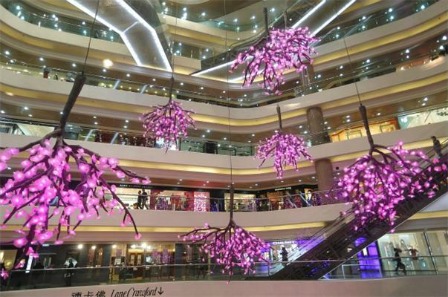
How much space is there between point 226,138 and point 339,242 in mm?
9082

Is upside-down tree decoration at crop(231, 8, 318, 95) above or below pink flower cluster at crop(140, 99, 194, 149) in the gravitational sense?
above

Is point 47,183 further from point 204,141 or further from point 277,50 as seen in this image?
point 204,141

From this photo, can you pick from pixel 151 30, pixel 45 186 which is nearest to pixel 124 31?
pixel 151 30

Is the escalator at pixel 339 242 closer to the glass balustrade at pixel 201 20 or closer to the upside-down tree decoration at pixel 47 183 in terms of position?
the glass balustrade at pixel 201 20

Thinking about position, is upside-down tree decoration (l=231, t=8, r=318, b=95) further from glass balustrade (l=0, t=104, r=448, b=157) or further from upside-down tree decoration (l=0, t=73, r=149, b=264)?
glass balustrade (l=0, t=104, r=448, b=157)

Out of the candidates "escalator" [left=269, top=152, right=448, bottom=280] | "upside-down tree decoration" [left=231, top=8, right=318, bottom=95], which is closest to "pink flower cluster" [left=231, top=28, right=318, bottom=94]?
A: "upside-down tree decoration" [left=231, top=8, right=318, bottom=95]

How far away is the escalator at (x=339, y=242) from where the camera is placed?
8.18m

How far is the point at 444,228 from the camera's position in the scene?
11141 mm

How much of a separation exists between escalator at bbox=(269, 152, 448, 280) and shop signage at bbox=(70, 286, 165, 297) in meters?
3.74

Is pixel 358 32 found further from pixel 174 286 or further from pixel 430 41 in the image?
pixel 174 286


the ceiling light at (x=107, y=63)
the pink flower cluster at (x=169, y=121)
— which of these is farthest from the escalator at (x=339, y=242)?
the ceiling light at (x=107, y=63)

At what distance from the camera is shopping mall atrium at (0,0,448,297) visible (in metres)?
8.66

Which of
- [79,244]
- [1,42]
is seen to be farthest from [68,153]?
[1,42]

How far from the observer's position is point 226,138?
16.4 metres
